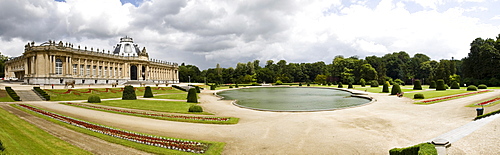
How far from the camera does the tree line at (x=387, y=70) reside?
178ft

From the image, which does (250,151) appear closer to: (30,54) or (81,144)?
(81,144)

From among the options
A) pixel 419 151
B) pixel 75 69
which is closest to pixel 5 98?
pixel 75 69

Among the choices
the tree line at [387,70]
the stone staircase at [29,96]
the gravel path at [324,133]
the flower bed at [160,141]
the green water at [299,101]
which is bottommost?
the green water at [299,101]

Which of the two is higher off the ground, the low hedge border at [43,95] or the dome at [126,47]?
the dome at [126,47]

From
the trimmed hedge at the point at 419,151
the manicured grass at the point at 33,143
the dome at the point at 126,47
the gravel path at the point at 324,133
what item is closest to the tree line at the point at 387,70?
the dome at the point at 126,47

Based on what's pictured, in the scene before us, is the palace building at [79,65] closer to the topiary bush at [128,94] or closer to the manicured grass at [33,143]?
the topiary bush at [128,94]

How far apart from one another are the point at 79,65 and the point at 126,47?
26.9 m

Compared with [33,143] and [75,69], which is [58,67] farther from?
[33,143]

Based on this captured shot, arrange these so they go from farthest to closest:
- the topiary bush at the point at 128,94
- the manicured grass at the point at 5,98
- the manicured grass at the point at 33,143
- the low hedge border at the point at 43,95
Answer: the topiary bush at the point at 128,94 → the low hedge border at the point at 43,95 → the manicured grass at the point at 5,98 → the manicured grass at the point at 33,143

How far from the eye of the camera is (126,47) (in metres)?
86.8

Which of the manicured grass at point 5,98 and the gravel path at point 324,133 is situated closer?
the gravel path at point 324,133

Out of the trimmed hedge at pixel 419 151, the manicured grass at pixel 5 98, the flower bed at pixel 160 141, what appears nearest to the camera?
the trimmed hedge at pixel 419 151

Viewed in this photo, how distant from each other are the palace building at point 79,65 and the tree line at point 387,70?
2512cm

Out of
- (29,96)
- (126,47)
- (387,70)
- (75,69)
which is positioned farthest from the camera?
(387,70)
